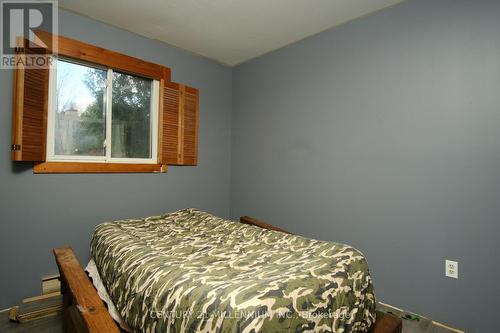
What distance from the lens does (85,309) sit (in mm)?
Answer: 997

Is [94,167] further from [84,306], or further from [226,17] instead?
[226,17]

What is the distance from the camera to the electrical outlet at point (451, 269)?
73.9 inches

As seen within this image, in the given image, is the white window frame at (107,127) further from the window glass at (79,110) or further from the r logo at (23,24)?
the r logo at (23,24)

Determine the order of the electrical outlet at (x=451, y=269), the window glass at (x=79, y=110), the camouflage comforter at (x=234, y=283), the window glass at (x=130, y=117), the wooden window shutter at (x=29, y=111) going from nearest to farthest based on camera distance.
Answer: the camouflage comforter at (x=234, y=283) → the electrical outlet at (x=451, y=269) → the wooden window shutter at (x=29, y=111) → the window glass at (x=79, y=110) → the window glass at (x=130, y=117)

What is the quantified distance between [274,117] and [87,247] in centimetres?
235

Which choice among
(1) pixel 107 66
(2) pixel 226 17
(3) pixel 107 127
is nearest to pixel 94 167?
(3) pixel 107 127

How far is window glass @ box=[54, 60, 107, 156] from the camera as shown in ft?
7.66

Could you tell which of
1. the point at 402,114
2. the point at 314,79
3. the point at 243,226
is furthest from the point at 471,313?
the point at 314,79

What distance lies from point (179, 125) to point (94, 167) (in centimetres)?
101

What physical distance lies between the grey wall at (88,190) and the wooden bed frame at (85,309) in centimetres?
89

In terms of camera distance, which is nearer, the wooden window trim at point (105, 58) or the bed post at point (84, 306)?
the bed post at point (84, 306)

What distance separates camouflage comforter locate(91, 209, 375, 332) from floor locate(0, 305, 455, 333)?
65cm

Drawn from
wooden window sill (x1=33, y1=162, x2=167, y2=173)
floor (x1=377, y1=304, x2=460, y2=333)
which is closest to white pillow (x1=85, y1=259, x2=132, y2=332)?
wooden window sill (x1=33, y1=162, x2=167, y2=173)

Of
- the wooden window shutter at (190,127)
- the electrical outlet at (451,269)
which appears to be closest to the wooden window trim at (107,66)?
the wooden window shutter at (190,127)
